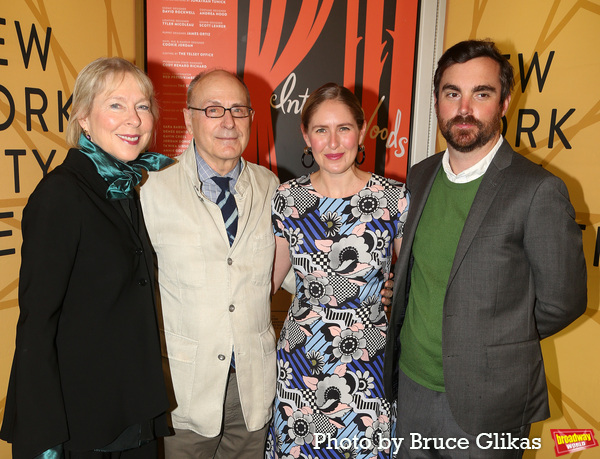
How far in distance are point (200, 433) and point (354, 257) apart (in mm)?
983

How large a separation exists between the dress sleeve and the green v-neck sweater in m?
1.27

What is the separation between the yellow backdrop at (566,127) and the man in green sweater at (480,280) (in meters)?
0.59

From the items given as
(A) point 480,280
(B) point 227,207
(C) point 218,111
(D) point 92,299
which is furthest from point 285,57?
(D) point 92,299

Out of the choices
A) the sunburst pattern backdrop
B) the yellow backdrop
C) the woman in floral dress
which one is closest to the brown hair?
the woman in floral dress

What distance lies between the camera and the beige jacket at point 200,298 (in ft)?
6.23

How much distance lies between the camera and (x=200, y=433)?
1936 mm

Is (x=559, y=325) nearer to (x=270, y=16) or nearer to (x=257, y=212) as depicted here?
(x=257, y=212)

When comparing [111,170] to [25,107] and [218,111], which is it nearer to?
[218,111]

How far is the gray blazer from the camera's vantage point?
156 centimetres

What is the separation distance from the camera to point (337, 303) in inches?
76.1

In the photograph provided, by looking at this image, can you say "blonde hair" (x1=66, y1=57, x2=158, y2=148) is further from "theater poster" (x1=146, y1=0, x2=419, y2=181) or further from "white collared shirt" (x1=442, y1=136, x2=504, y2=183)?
"theater poster" (x1=146, y1=0, x2=419, y2=181)

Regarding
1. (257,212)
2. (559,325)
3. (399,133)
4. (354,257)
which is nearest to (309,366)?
(354,257)

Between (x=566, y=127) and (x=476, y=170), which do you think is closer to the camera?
(x=476, y=170)

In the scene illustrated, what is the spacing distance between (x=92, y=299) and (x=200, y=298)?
514 millimetres
